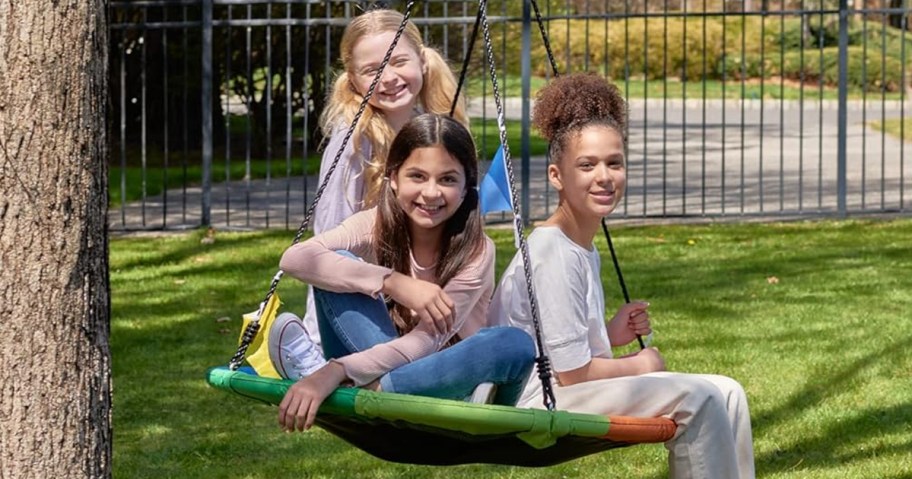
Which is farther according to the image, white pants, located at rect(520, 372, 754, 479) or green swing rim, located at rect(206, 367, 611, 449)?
white pants, located at rect(520, 372, 754, 479)

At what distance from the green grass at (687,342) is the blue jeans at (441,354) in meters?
1.46

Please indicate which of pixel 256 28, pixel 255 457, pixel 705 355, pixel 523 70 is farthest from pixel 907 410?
pixel 256 28

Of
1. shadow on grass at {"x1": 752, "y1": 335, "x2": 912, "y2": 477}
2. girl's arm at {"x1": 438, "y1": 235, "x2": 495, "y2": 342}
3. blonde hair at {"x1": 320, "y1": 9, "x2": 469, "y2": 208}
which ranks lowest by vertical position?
shadow on grass at {"x1": 752, "y1": 335, "x2": 912, "y2": 477}

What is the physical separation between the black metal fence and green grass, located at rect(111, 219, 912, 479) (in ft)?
2.98

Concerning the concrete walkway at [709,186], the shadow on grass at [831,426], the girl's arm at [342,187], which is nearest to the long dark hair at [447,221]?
the girl's arm at [342,187]

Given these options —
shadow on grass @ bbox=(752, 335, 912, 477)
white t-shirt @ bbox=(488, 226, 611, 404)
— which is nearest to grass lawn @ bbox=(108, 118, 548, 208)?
shadow on grass @ bbox=(752, 335, 912, 477)

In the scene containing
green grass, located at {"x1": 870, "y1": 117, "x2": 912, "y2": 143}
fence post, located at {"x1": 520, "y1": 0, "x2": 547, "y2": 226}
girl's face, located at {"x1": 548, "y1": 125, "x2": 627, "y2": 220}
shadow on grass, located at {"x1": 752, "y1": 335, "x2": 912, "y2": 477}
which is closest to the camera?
girl's face, located at {"x1": 548, "y1": 125, "x2": 627, "y2": 220}

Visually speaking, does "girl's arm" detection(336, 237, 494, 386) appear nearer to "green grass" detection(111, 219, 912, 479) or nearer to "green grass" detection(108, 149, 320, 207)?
"green grass" detection(111, 219, 912, 479)

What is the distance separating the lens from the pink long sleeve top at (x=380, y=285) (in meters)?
3.64

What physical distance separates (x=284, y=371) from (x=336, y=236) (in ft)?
1.16

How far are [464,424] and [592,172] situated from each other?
83cm

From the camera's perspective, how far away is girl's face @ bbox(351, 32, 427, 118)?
15.3 feet

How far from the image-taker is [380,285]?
3699 mm

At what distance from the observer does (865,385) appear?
6289 mm
